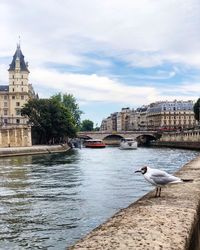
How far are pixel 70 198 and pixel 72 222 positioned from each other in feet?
15.9

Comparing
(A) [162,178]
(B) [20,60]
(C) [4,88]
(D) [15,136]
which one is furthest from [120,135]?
(A) [162,178]

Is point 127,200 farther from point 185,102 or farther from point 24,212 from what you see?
point 185,102

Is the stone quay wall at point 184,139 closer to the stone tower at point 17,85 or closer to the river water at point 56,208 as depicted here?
the stone tower at point 17,85

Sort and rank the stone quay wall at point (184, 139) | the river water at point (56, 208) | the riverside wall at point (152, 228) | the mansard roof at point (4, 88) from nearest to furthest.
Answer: the riverside wall at point (152, 228) → the river water at point (56, 208) → the stone quay wall at point (184, 139) → the mansard roof at point (4, 88)

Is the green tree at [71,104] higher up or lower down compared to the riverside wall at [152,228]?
higher up

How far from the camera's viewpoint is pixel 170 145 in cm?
10881

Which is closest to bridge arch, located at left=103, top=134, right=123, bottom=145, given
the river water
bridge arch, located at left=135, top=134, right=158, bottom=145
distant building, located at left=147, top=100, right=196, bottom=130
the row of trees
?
bridge arch, located at left=135, top=134, right=158, bottom=145

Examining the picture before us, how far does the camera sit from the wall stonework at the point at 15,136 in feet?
253

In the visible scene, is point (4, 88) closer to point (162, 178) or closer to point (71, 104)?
point (71, 104)

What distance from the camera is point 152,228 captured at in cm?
663

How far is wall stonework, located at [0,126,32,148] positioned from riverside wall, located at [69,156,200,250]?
69028mm

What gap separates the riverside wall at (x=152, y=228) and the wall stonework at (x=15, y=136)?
69.0 m

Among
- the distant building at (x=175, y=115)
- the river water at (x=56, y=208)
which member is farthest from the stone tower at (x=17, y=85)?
the river water at (x=56, y=208)

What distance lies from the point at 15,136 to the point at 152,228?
7505cm
